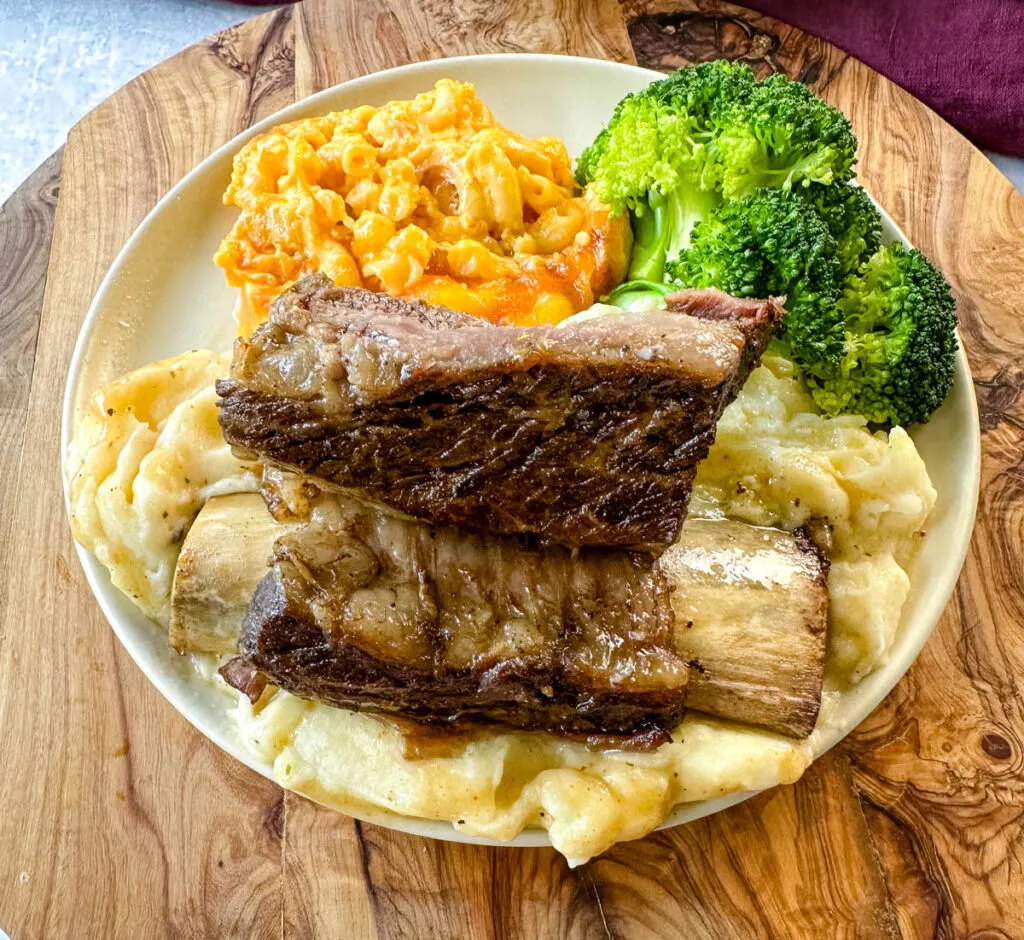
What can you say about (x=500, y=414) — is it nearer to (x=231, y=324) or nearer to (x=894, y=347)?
(x=894, y=347)

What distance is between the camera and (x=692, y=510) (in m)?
2.94

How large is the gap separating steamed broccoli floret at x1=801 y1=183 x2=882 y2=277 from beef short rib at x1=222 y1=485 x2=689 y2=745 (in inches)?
59.0

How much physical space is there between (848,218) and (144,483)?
2.67 m

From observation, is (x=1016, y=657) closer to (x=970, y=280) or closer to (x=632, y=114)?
(x=970, y=280)

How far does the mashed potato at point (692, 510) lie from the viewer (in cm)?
261

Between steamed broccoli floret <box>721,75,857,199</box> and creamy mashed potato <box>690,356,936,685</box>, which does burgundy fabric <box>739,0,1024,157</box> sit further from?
creamy mashed potato <box>690,356,936,685</box>

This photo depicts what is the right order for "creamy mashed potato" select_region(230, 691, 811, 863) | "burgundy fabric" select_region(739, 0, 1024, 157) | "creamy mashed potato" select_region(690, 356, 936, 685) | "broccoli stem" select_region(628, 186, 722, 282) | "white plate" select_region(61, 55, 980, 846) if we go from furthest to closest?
1. "burgundy fabric" select_region(739, 0, 1024, 157)
2. "broccoli stem" select_region(628, 186, 722, 282)
3. "white plate" select_region(61, 55, 980, 846)
4. "creamy mashed potato" select_region(690, 356, 936, 685)
5. "creamy mashed potato" select_region(230, 691, 811, 863)

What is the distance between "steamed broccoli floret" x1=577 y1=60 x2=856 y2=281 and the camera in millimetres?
3174

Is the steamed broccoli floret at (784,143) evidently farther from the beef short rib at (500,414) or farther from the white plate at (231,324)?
the beef short rib at (500,414)

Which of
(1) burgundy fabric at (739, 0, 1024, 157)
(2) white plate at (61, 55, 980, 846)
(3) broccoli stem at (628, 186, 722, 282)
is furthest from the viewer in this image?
(1) burgundy fabric at (739, 0, 1024, 157)

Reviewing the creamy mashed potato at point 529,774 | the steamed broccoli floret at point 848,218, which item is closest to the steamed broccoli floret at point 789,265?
the steamed broccoli floret at point 848,218

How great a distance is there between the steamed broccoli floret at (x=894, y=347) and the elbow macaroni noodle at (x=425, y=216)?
108cm

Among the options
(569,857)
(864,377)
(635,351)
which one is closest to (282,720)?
(569,857)

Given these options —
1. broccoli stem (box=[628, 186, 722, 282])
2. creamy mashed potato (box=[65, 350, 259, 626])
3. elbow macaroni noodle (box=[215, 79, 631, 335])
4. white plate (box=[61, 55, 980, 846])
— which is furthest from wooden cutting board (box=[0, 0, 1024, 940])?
broccoli stem (box=[628, 186, 722, 282])
